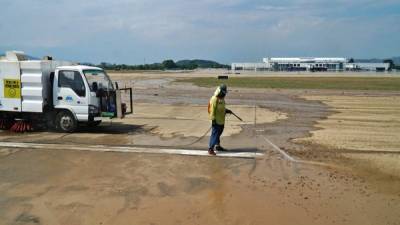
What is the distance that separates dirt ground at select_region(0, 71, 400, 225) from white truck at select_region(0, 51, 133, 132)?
27.2 inches

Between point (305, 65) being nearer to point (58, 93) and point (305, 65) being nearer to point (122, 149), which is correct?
point (58, 93)

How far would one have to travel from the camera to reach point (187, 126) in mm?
16859

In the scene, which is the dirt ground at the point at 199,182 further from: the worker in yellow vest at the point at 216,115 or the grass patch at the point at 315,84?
the grass patch at the point at 315,84

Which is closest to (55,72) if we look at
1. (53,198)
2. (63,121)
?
(63,121)

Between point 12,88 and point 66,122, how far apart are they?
2.08 m

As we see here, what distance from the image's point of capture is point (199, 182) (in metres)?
9.10

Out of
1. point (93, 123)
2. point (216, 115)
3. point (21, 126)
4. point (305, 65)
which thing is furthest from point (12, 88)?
point (305, 65)

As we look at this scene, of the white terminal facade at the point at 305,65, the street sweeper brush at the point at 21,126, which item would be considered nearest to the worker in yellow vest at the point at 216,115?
the street sweeper brush at the point at 21,126

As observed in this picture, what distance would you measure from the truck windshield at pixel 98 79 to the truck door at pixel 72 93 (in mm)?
266

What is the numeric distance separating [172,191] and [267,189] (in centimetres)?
175

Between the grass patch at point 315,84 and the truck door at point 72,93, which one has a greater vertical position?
the truck door at point 72,93

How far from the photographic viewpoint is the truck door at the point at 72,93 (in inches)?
582

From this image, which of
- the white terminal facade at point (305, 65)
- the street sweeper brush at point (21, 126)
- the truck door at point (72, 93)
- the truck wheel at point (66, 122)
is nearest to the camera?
the truck door at point (72, 93)

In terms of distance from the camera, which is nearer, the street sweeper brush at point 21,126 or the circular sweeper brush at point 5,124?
the street sweeper brush at point 21,126
